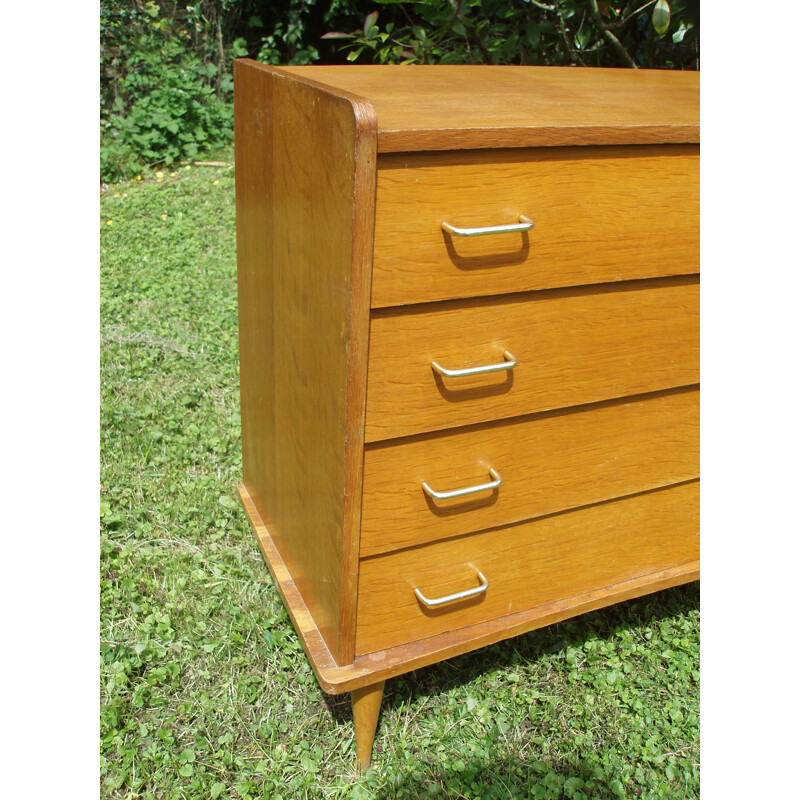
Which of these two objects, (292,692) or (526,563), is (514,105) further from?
(292,692)

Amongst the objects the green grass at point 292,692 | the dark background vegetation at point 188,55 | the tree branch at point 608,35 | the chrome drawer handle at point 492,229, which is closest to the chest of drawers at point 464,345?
the chrome drawer handle at point 492,229

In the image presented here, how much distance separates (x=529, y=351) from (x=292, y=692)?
0.94 meters

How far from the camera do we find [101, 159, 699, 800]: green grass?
1.60 m

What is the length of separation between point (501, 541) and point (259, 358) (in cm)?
66

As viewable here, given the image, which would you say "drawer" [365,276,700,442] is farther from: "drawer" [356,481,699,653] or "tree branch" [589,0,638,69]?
"tree branch" [589,0,638,69]

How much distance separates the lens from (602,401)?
4.90 feet

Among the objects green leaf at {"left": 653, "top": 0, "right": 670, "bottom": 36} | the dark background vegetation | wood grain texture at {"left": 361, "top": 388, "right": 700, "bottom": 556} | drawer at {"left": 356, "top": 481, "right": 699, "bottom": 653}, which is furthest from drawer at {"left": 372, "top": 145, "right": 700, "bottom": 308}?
the dark background vegetation

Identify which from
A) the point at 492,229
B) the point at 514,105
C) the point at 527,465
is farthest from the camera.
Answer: the point at 527,465

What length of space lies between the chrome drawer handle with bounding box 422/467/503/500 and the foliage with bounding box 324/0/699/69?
5.78 feet

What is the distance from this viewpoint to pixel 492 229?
3.90 ft

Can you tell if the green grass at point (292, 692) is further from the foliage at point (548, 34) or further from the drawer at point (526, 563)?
the foliage at point (548, 34)

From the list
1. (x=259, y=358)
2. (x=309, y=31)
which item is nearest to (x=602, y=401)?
(x=259, y=358)

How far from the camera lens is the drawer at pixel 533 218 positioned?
1.15 meters

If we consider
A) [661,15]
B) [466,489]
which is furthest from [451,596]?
[661,15]
